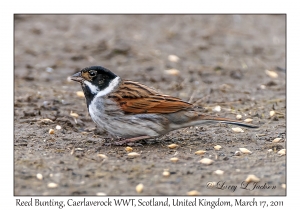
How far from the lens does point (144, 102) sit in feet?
26.7

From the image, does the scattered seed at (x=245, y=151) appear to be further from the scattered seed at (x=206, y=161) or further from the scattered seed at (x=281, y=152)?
the scattered seed at (x=206, y=161)

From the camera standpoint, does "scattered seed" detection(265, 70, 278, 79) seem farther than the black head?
Yes

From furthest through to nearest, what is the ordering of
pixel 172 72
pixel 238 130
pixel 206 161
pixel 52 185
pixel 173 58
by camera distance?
pixel 173 58, pixel 172 72, pixel 238 130, pixel 206 161, pixel 52 185

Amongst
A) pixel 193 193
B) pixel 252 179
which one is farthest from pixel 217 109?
pixel 193 193

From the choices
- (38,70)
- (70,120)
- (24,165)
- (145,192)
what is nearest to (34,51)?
(38,70)

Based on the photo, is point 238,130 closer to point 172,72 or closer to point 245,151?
point 245,151

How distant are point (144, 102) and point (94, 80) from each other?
0.85 m

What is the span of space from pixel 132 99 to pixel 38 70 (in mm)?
4769

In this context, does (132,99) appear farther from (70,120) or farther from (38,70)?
(38,70)

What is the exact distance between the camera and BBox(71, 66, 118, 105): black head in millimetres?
8289

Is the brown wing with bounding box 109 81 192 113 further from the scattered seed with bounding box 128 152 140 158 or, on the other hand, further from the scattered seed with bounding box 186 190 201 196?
the scattered seed with bounding box 186 190 201 196

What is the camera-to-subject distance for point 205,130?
29.4 feet

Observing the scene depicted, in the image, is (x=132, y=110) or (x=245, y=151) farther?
(x=132, y=110)

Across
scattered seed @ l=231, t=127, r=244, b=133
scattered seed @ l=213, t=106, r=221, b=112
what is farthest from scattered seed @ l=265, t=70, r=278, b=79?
scattered seed @ l=231, t=127, r=244, b=133
